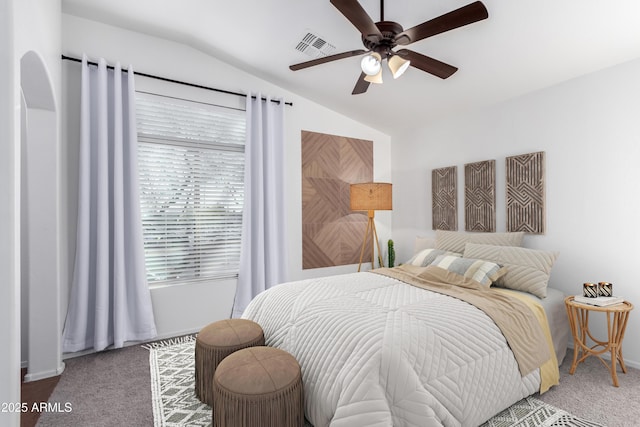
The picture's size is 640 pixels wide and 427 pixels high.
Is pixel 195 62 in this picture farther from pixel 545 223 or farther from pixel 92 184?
pixel 545 223

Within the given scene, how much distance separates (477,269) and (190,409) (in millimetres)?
2413

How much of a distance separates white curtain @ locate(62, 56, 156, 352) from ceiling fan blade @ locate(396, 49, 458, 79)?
2545 millimetres

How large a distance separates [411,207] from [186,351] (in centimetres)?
322

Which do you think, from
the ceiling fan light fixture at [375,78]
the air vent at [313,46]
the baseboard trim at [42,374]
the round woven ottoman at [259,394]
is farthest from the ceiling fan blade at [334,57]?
the baseboard trim at [42,374]

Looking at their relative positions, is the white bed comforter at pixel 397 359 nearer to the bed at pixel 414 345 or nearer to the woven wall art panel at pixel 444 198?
the bed at pixel 414 345

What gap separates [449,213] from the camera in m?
3.93

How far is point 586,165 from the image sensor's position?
280 centimetres

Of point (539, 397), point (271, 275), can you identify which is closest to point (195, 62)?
point (271, 275)

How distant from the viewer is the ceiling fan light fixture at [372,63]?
2.05 metres

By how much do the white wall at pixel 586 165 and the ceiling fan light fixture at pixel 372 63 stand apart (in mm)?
2004

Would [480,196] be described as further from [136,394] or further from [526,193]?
[136,394]

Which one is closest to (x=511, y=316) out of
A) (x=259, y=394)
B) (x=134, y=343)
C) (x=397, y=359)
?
(x=397, y=359)

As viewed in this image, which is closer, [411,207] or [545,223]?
[545,223]

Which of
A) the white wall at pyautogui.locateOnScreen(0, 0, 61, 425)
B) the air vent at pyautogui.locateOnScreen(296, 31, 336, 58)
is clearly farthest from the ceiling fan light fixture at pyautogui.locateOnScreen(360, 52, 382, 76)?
the white wall at pyautogui.locateOnScreen(0, 0, 61, 425)
